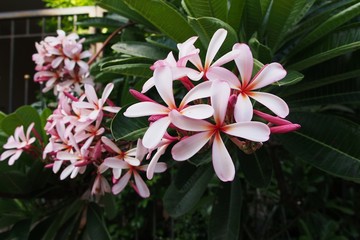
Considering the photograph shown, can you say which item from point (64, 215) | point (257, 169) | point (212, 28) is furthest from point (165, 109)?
point (64, 215)

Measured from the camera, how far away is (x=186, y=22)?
730 millimetres

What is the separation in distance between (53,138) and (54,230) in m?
0.38

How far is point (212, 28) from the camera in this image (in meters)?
0.66

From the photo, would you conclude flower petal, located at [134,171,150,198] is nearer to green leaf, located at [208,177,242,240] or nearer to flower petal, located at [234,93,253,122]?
green leaf, located at [208,177,242,240]

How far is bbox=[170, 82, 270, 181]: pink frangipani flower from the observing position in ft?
1.47

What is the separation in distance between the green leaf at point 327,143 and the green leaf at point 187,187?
222 millimetres

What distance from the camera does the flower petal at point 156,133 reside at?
1.53 ft

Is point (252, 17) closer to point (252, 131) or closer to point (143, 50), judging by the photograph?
point (143, 50)

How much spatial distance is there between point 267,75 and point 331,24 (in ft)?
1.02

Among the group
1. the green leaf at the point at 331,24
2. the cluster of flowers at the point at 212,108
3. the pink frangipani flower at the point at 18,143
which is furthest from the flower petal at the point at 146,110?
the pink frangipani flower at the point at 18,143

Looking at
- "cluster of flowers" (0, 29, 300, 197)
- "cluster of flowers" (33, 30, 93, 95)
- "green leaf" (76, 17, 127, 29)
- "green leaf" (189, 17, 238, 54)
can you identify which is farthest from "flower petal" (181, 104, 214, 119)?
"green leaf" (76, 17, 127, 29)

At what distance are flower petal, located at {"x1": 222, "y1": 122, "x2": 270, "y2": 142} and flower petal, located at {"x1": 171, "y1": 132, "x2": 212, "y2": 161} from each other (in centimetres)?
4

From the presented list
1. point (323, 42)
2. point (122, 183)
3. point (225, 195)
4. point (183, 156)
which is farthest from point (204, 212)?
point (183, 156)

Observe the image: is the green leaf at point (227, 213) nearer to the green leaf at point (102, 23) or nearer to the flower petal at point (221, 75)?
the flower petal at point (221, 75)
